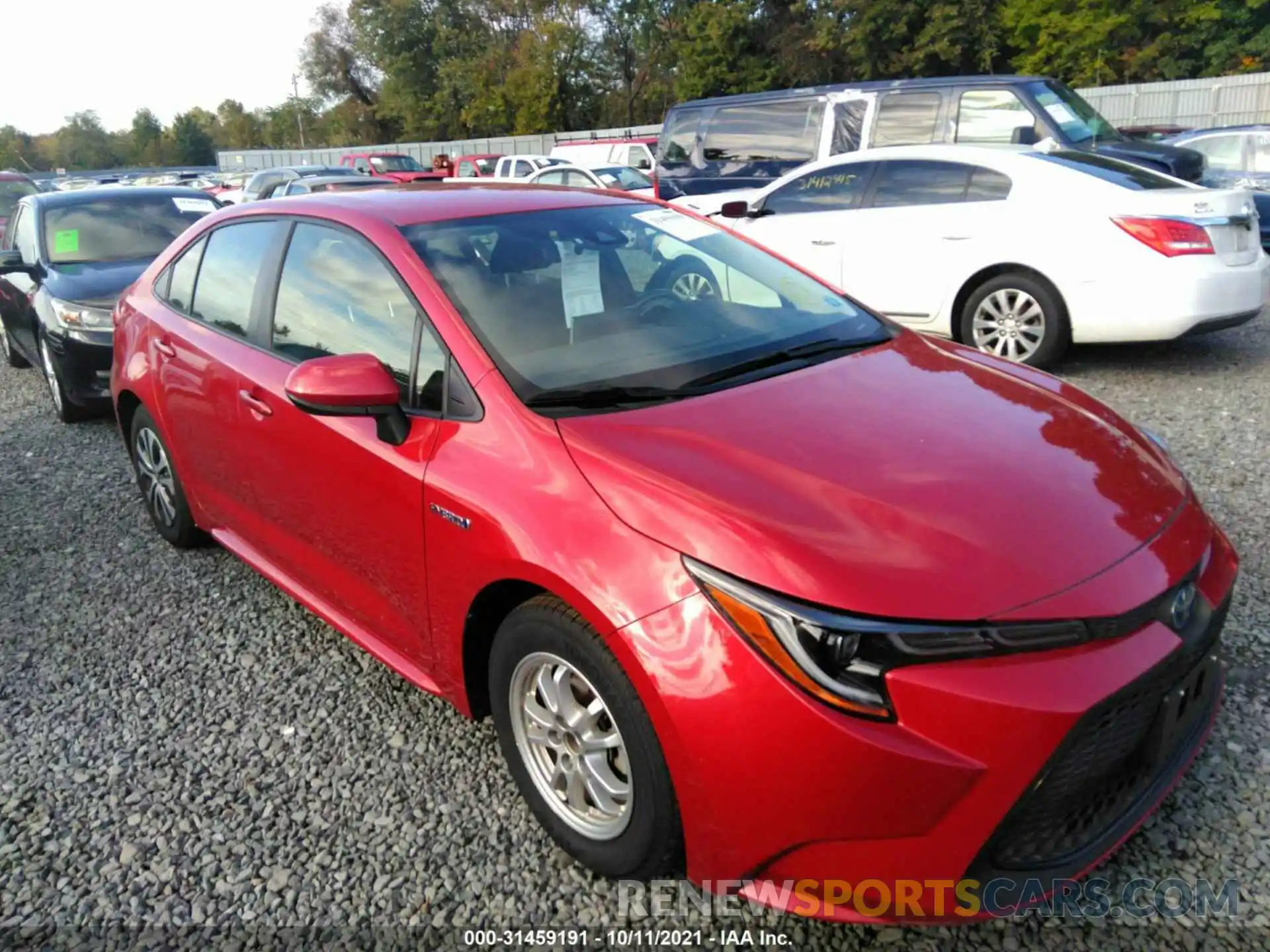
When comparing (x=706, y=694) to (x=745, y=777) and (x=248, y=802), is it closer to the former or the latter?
(x=745, y=777)

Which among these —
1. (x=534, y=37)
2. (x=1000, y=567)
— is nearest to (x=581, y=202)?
(x=1000, y=567)

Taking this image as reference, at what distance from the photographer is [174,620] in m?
3.86

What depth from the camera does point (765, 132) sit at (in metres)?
11.1

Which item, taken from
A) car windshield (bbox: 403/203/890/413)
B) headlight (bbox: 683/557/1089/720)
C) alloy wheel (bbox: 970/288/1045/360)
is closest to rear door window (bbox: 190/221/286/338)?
car windshield (bbox: 403/203/890/413)

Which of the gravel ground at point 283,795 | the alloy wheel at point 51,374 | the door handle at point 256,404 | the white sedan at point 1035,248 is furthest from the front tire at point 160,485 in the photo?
the white sedan at point 1035,248

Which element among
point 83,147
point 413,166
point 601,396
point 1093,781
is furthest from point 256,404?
point 83,147

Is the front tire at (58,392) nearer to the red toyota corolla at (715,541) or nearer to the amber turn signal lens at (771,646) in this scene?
the red toyota corolla at (715,541)

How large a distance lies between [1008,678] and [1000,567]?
239 mm

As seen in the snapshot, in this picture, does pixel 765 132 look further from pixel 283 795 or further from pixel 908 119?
pixel 283 795

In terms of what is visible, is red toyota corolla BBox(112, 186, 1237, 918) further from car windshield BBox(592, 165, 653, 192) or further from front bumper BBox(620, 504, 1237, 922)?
car windshield BBox(592, 165, 653, 192)

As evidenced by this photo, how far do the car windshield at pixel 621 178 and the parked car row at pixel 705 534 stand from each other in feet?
39.8

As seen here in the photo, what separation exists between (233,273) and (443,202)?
104cm

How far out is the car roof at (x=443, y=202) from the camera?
311 centimetres

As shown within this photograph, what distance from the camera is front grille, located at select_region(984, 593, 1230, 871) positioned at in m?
1.85
